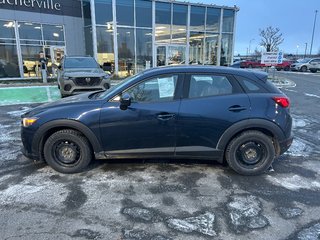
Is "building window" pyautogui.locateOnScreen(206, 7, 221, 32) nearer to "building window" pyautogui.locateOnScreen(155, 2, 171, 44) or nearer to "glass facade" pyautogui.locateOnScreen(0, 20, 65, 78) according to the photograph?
"building window" pyautogui.locateOnScreen(155, 2, 171, 44)

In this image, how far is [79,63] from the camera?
11727 mm

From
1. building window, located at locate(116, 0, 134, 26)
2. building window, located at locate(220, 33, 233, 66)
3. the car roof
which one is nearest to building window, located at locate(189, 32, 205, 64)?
building window, located at locate(220, 33, 233, 66)

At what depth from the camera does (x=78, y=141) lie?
4152 mm

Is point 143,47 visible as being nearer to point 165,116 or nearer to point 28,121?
point 28,121

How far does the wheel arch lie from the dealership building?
46.4 feet

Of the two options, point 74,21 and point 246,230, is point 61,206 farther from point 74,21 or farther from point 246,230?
point 74,21

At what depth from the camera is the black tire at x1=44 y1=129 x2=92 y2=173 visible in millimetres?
4133

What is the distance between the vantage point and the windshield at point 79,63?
11.4m

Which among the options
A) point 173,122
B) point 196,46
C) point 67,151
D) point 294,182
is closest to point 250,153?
point 294,182

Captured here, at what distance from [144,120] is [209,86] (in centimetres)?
113

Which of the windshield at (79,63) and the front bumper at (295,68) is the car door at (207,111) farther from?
the front bumper at (295,68)

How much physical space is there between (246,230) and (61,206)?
2.22m

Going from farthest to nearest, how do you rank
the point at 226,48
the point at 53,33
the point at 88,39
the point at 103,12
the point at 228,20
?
the point at 226,48 < the point at 228,20 < the point at 88,39 < the point at 103,12 < the point at 53,33

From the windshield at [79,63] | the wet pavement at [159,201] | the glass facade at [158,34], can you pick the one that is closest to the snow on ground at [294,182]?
the wet pavement at [159,201]
